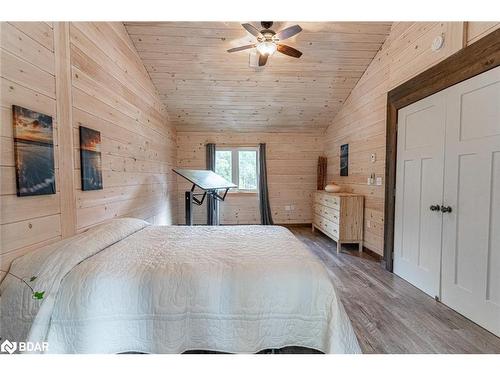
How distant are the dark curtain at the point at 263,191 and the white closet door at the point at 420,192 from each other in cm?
302

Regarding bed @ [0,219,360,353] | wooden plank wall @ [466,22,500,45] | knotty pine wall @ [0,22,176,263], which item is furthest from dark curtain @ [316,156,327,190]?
bed @ [0,219,360,353]

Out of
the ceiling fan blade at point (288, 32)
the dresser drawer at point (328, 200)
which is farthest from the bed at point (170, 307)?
the dresser drawer at point (328, 200)

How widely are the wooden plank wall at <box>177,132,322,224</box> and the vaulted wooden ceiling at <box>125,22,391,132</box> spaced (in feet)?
1.14

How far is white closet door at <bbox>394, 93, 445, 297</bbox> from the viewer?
2.38m

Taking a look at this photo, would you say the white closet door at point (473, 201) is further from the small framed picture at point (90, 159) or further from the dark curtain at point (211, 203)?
the dark curtain at point (211, 203)

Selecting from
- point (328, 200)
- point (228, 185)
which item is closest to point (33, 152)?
point (228, 185)

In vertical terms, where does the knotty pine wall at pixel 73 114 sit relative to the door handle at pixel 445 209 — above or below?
above

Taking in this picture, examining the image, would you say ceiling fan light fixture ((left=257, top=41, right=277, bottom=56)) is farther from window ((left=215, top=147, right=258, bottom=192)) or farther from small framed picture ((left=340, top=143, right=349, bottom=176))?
window ((left=215, top=147, right=258, bottom=192))

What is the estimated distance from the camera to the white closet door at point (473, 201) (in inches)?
72.9

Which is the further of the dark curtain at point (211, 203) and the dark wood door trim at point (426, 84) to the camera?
the dark curtain at point (211, 203)

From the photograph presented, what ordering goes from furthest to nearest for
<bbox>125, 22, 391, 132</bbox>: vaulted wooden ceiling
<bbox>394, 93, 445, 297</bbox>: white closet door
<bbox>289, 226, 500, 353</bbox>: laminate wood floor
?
<bbox>125, 22, 391, 132</bbox>: vaulted wooden ceiling → <bbox>394, 93, 445, 297</bbox>: white closet door → <bbox>289, 226, 500, 353</bbox>: laminate wood floor

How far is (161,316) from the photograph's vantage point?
1371 mm

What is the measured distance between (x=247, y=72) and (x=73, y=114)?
2.71 meters
